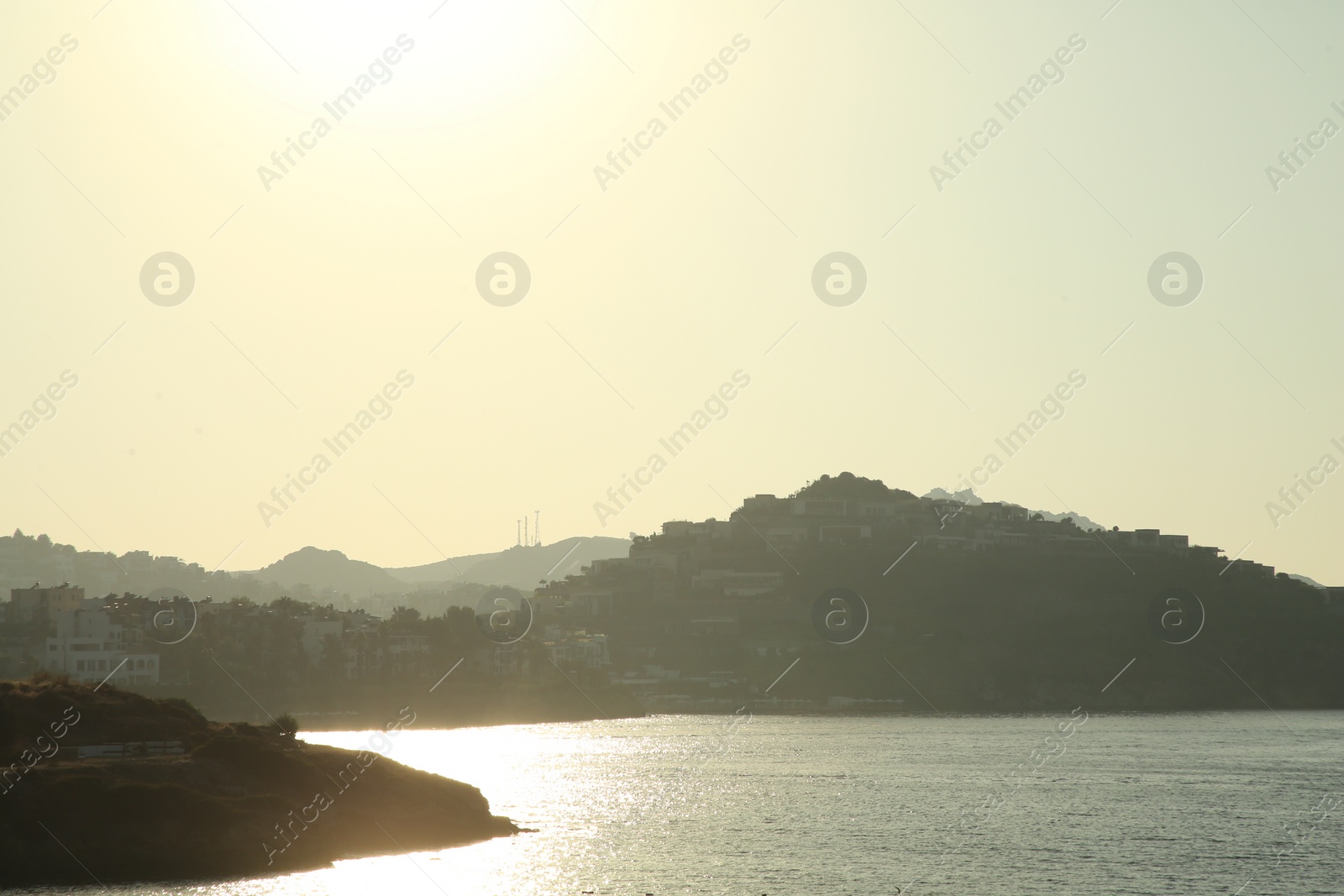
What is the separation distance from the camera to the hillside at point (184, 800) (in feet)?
156

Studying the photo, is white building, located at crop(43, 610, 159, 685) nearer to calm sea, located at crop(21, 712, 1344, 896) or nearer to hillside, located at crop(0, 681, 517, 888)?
calm sea, located at crop(21, 712, 1344, 896)

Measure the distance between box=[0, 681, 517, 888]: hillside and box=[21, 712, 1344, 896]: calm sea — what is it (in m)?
2.11

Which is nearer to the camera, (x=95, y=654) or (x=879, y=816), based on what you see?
(x=879, y=816)

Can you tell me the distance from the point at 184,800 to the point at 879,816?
3964cm

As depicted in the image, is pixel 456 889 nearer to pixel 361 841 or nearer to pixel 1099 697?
pixel 361 841

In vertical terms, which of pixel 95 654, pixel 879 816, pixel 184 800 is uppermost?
pixel 879 816

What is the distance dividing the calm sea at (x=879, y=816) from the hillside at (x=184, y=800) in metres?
2.11

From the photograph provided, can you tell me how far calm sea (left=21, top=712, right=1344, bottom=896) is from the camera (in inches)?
2048

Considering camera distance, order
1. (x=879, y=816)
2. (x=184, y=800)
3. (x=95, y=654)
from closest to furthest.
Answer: (x=184, y=800)
(x=879, y=816)
(x=95, y=654)

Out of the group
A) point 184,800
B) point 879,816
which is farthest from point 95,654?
point 879,816

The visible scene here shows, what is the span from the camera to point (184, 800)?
50.1m

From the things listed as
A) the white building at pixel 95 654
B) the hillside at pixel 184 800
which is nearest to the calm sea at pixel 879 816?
the hillside at pixel 184 800

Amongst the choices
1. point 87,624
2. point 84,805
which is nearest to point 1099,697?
point 87,624

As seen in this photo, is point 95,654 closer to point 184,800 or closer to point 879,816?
point 184,800
